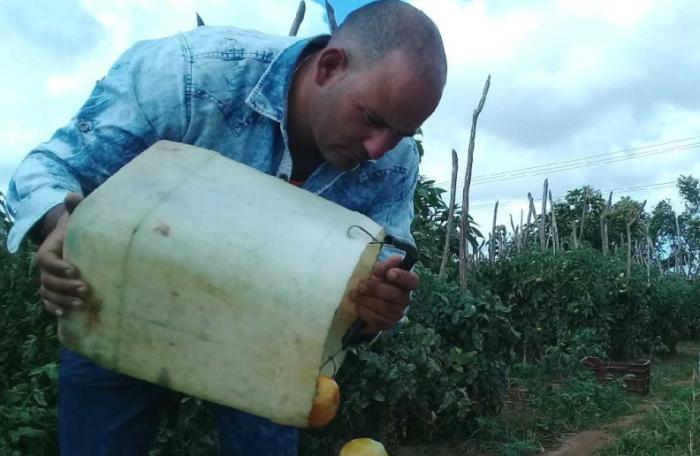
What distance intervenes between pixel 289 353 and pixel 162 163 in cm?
43

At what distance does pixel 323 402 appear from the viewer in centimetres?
115

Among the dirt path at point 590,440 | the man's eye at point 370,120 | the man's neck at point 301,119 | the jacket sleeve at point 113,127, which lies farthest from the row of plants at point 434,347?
the man's eye at point 370,120

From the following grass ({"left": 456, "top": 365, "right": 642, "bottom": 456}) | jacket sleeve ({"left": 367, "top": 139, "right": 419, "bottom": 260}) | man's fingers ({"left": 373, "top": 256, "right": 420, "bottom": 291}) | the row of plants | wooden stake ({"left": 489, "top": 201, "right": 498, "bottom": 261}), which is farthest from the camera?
wooden stake ({"left": 489, "top": 201, "right": 498, "bottom": 261})

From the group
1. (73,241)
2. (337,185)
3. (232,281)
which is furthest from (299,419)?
(337,185)

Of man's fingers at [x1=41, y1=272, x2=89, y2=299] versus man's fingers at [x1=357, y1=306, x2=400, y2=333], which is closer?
man's fingers at [x1=41, y1=272, x2=89, y2=299]

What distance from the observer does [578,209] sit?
22.3 m

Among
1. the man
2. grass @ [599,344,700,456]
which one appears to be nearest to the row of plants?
grass @ [599,344,700,456]

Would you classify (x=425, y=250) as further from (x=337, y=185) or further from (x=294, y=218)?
(x=294, y=218)

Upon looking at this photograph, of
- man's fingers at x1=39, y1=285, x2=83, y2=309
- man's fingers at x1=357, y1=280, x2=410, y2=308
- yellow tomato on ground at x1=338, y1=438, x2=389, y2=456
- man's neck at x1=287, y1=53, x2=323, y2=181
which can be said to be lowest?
yellow tomato on ground at x1=338, y1=438, x2=389, y2=456

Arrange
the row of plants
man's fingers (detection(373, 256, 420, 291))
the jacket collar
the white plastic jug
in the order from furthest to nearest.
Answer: the row of plants → the jacket collar → man's fingers (detection(373, 256, 420, 291)) → the white plastic jug

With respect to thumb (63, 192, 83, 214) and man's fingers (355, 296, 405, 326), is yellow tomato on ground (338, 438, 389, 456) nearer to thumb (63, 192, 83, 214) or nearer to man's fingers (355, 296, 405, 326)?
man's fingers (355, 296, 405, 326)

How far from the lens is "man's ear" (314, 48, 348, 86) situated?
56.5 inches

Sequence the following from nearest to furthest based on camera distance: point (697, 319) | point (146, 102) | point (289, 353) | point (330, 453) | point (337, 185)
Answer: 1. point (289, 353)
2. point (146, 102)
3. point (337, 185)
4. point (330, 453)
5. point (697, 319)

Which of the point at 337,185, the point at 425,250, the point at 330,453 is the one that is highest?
the point at 425,250
